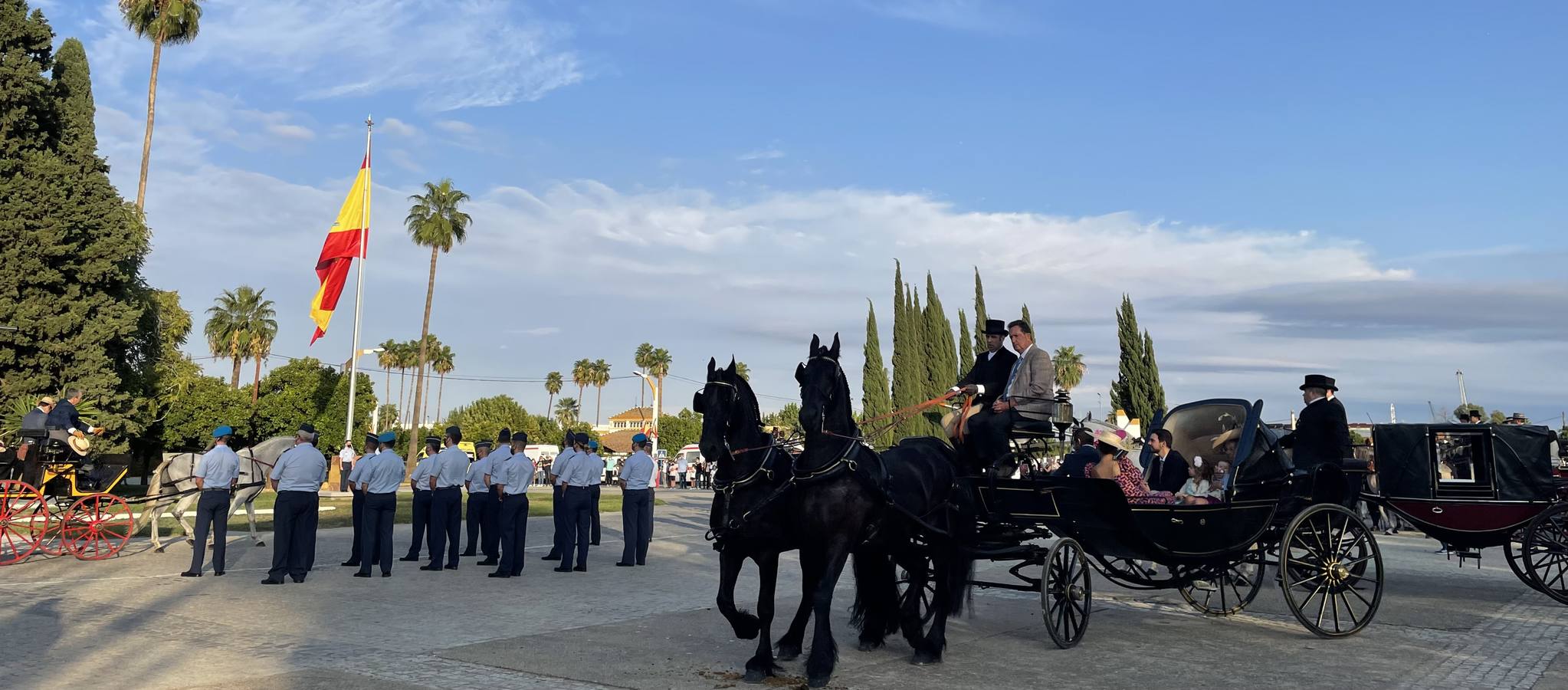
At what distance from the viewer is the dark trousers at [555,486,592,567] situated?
1470 cm

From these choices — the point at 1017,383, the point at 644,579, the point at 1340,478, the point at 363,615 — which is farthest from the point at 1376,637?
the point at 363,615

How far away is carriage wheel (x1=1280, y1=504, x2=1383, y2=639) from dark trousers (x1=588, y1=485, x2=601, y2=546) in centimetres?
903

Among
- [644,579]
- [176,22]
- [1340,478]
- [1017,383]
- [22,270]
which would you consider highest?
[176,22]

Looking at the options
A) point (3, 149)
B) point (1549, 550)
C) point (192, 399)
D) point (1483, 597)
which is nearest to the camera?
point (1549, 550)

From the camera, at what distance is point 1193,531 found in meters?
8.94

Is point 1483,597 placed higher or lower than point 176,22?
lower

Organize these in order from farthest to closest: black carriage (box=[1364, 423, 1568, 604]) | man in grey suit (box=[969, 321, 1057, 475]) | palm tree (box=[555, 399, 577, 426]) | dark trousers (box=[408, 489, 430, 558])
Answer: palm tree (box=[555, 399, 577, 426]) < dark trousers (box=[408, 489, 430, 558]) < black carriage (box=[1364, 423, 1568, 604]) < man in grey suit (box=[969, 321, 1057, 475])

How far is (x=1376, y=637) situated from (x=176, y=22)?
42.5 meters

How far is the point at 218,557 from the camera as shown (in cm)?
1321

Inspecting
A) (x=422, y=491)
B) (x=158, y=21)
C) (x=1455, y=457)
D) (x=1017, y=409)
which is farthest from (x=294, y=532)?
(x=158, y=21)

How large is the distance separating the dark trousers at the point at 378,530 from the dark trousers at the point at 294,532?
2.31ft

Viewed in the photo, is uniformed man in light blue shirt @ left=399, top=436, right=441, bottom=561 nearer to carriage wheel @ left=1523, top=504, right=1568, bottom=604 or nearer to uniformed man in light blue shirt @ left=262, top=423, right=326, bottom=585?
uniformed man in light blue shirt @ left=262, top=423, right=326, bottom=585

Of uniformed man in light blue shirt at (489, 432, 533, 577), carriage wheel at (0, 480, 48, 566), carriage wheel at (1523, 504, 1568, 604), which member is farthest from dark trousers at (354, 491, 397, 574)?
carriage wheel at (1523, 504, 1568, 604)

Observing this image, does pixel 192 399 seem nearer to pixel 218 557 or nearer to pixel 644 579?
pixel 218 557
